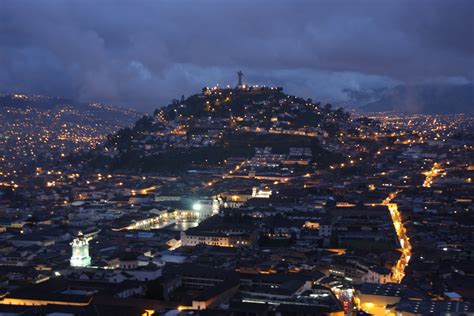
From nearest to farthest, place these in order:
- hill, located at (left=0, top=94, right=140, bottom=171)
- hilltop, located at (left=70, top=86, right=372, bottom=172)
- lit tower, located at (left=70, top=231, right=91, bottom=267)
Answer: lit tower, located at (left=70, top=231, right=91, bottom=267), hilltop, located at (left=70, top=86, right=372, bottom=172), hill, located at (left=0, top=94, right=140, bottom=171)

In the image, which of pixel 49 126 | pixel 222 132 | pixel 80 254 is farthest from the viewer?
pixel 49 126

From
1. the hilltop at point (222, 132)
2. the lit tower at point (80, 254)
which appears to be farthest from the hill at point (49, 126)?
the lit tower at point (80, 254)

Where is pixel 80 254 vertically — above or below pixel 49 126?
below

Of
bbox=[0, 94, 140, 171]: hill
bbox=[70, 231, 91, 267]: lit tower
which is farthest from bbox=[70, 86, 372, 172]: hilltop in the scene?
bbox=[70, 231, 91, 267]: lit tower

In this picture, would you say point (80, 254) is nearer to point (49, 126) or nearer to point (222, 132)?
point (222, 132)

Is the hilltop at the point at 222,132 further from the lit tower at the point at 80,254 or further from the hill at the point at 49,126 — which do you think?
the lit tower at the point at 80,254

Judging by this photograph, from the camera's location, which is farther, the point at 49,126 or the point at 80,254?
the point at 49,126

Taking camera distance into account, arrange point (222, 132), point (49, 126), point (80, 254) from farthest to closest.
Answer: point (49, 126)
point (222, 132)
point (80, 254)

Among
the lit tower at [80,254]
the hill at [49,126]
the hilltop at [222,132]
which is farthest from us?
the hill at [49,126]

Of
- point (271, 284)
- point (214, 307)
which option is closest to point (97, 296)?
point (214, 307)

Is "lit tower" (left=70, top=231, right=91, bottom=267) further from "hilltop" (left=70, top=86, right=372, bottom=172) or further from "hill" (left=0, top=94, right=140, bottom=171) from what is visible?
"hill" (left=0, top=94, right=140, bottom=171)

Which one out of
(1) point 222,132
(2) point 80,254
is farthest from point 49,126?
(2) point 80,254

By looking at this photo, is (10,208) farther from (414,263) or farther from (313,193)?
(414,263)
